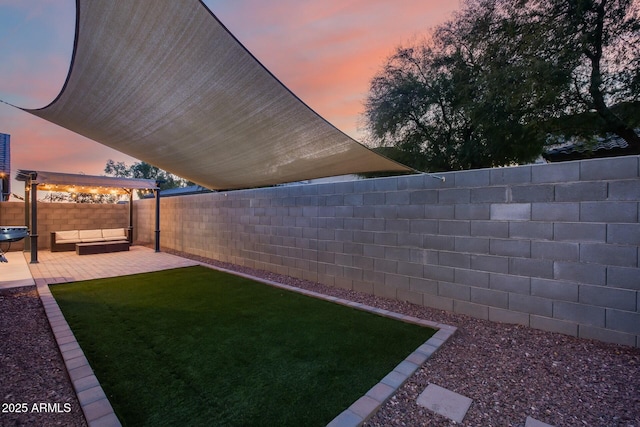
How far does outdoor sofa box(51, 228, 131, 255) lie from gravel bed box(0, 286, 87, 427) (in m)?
5.29

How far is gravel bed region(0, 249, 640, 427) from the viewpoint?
62.9 inches

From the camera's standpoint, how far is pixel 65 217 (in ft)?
→ 29.0

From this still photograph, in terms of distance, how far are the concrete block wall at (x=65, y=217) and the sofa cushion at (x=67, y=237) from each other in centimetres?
92

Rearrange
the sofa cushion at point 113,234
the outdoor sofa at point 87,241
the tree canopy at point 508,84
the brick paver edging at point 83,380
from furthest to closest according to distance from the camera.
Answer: the sofa cushion at point 113,234, the outdoor sofa at point 87,241, the tree canopy at point 508,84, the brick paver edging at point 83,380

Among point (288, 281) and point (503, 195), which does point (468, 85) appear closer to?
point (503, 195)

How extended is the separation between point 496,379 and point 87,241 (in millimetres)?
9888

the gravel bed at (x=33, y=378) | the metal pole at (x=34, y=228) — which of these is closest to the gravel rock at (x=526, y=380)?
the gravel bed at (x=33, y=378)

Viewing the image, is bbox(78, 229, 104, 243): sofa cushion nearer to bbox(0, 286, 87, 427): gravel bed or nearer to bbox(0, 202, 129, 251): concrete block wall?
bbox(0, 202, 129, 251): concrete block wall

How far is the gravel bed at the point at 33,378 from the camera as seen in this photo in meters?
1.57

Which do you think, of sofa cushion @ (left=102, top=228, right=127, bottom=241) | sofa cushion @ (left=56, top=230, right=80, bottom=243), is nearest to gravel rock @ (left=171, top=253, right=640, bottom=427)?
sofa cushion @ (left=102, top=228, right=127, bottom=241)

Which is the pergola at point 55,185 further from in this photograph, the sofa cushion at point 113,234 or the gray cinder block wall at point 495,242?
the gray cinder block wall at point 495,242

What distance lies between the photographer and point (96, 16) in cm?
247

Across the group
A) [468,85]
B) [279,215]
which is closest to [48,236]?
[279,215]

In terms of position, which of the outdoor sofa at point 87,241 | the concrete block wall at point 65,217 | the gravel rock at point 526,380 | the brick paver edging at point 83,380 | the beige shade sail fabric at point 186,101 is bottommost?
the gravel rock at point 526,380
